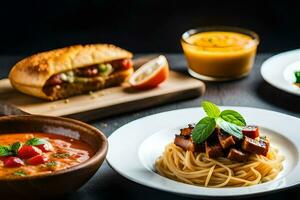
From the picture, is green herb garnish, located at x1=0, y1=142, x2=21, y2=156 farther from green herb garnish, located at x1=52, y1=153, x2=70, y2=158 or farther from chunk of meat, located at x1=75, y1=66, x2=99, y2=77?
chunk of meat, located at x1=75, y1=66, x2=99, y2=77

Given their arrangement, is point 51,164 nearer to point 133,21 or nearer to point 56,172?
point 56,172

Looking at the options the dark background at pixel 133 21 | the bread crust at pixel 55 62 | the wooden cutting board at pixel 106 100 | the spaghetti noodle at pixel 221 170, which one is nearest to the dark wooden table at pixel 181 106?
the wooden cutting board at pixel 106 100

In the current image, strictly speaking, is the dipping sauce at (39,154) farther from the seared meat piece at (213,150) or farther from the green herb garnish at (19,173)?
the seared meat piece at (213,150)

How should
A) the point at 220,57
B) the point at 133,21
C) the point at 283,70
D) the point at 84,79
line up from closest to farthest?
the point at 84,79
the point at 283,70
the point at 220,57
the point at 133,21

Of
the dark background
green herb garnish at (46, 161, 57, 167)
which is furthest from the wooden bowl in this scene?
the dark background

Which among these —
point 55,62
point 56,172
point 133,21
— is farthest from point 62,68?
point 133,21
